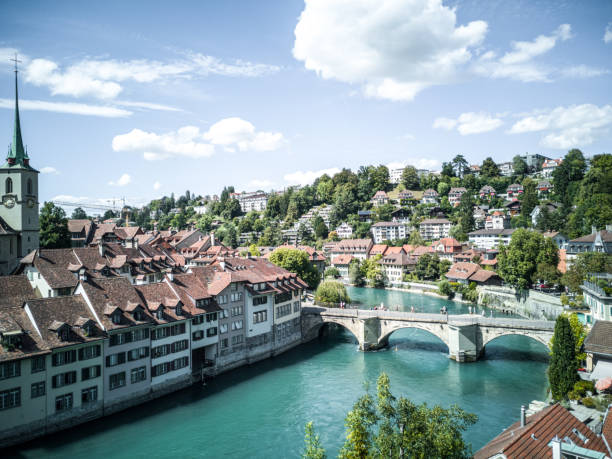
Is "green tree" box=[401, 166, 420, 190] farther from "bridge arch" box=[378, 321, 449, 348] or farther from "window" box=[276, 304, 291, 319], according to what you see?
"window" box=[276, 304, 291, 319]

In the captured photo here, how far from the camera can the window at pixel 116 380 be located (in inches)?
1230

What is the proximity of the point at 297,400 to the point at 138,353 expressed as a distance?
12.7 m

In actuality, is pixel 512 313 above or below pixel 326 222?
below

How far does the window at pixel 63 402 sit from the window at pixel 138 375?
14.7 feet

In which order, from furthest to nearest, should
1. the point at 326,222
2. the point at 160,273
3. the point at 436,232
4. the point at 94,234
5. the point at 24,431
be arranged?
the point at 326,222
the point at 436,232
the point at 94,234
the point at 160,273
the point at 24,431

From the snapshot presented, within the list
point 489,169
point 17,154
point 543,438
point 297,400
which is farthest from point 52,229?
point 489,169

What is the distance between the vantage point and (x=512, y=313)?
218 ft

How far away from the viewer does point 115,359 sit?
1246 inches

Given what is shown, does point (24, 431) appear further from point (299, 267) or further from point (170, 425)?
point (299, 267)

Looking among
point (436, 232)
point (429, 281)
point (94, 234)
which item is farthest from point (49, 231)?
point (436, 232)

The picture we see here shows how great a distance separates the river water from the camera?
2770 cm

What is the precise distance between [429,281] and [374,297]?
51.5ft

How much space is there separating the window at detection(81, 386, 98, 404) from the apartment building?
100328mm

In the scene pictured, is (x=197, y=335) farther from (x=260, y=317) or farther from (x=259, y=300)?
(x=259, y=300)
